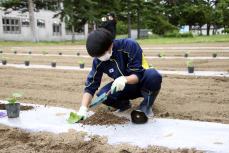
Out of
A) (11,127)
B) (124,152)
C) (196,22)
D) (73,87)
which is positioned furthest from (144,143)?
(196,22)

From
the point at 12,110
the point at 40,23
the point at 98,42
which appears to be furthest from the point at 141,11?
the point at 98,42

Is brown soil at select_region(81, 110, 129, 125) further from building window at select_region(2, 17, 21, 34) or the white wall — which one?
building window at select_region(2, 17, 21, 34)

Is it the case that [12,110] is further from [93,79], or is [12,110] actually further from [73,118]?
[93,79]

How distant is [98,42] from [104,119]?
938 mm

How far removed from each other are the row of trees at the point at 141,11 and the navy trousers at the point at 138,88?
2695 cm

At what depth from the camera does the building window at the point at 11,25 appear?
118ft

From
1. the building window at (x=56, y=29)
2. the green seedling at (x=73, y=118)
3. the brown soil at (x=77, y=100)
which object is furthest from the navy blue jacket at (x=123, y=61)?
the building window at (x=56, y=29)

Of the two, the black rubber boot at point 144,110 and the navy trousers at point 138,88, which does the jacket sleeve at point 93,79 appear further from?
the black rubber boot at point 144,110

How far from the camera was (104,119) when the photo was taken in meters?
4.06

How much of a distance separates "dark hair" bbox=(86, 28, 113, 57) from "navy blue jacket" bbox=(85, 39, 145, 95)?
0.20m

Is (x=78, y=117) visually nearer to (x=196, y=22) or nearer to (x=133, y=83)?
(x=133, y=83)

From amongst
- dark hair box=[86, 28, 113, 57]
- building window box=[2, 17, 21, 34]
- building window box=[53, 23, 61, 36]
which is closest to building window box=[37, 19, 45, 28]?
building window box=[53, 23, 61, 36]

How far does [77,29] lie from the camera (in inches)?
1715

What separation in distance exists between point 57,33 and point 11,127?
40410mm
